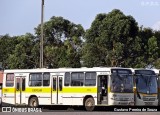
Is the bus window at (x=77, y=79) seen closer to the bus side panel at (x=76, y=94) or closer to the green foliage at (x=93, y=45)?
the bus side panel at (x=76, y=94)

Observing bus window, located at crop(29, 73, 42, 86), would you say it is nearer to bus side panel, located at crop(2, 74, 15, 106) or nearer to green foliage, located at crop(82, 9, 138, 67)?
bus side panel, located at crop(2, 74, 15, 106)

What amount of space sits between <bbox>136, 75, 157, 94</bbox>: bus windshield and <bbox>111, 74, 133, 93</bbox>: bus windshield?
29.5 inches

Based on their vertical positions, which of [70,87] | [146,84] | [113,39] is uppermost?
[113,39]

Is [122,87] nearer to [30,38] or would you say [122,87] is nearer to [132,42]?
[132,42]

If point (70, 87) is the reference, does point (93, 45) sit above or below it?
above

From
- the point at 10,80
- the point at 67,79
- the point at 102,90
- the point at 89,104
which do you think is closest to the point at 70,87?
the point at 67,79

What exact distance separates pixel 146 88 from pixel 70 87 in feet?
14.9

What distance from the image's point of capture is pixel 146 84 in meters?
29.8

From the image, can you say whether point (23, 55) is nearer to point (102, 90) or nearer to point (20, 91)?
point (20, 91)

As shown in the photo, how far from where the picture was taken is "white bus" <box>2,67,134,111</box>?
94.5ft

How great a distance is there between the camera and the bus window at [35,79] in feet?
106

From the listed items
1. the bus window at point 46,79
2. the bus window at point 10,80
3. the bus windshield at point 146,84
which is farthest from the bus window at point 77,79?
the bus window at point 10,80

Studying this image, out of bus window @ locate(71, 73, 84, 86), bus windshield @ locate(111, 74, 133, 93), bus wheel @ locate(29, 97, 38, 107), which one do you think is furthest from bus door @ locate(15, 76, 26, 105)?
bus windshield @ locate(111, 74, 133, 93)

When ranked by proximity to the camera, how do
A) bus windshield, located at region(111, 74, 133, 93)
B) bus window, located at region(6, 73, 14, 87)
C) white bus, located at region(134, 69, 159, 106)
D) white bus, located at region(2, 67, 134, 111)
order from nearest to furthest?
1. bus windshield, located at region(111, 74, 133, 93)
2. white bus, located at region(2, 67, 134, 111)
3. white bus, located at region(134, 69, 159, 106)
4. bus window, located at region(6, 73, 14, 87)
